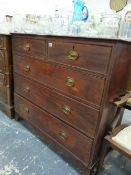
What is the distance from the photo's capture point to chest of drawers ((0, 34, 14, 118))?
1600mm

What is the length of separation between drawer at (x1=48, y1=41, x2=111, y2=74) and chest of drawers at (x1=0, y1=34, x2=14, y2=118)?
681mm

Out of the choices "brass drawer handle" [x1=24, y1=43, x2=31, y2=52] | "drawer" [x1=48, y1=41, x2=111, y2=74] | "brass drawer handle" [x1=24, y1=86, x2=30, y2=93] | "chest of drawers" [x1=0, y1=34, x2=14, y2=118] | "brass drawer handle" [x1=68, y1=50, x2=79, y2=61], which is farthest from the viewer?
"chest of drawers" [x1=0, y1=34, x2=14, y2=118]

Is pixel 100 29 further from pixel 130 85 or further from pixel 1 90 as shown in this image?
pixel 1 90

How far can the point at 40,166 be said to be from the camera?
4.12 ft

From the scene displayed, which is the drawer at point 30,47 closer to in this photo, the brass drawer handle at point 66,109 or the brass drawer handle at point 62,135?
the brass drawer handle at point 66,109

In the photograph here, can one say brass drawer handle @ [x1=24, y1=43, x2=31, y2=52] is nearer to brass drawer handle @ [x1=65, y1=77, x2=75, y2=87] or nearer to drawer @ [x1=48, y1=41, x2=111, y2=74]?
drawer @ [x1=48, y1=41, x2=111, y2=74]

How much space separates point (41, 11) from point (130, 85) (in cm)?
164

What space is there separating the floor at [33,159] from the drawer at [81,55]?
0.85m

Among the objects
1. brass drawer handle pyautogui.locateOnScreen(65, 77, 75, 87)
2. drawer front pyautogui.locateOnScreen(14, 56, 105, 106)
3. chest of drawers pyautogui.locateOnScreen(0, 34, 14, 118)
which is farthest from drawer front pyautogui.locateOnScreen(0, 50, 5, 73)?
brass drawer handle pyautogui.locateOnScreen(65, 77, 75, 87)

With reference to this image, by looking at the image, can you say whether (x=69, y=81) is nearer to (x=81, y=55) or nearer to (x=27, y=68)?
(x=81, y=55)

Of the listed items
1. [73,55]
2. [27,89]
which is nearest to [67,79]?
[73,55]

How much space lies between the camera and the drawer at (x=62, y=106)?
101 centimetres

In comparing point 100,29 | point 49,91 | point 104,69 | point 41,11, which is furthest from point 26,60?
point 41,11

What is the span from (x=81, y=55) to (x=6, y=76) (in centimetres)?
108
